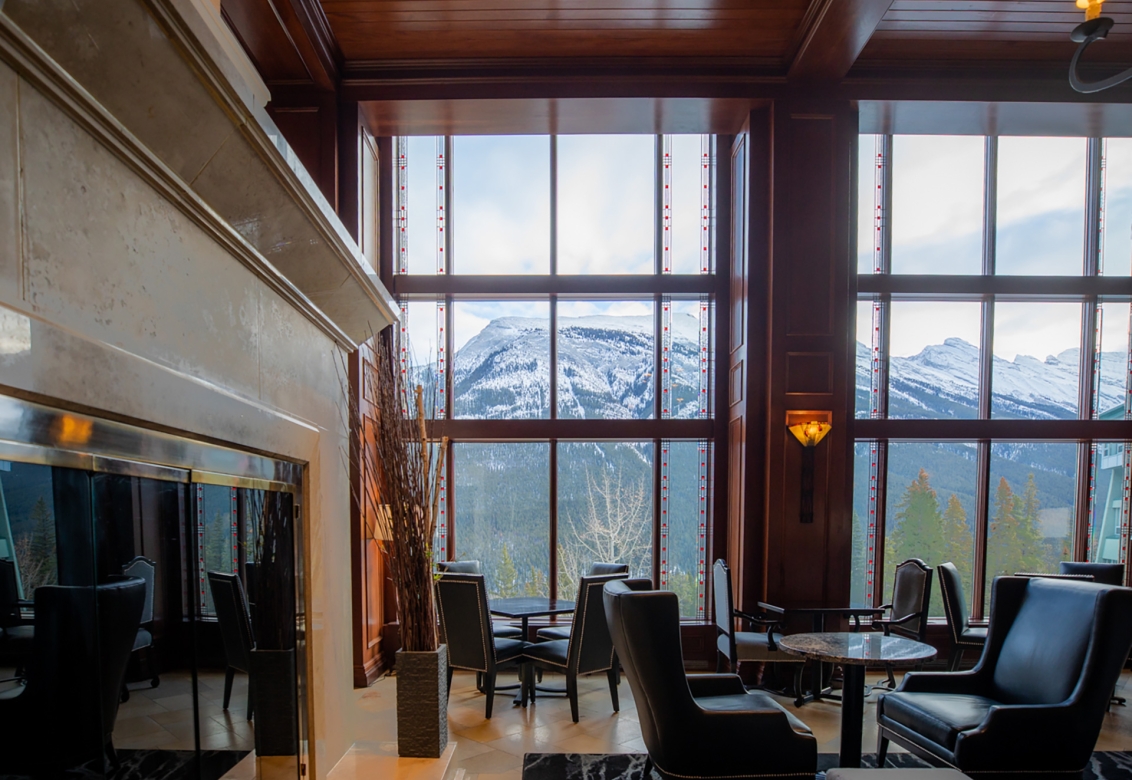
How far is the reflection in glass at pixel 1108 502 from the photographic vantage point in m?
6.71

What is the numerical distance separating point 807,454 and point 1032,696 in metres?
2.42

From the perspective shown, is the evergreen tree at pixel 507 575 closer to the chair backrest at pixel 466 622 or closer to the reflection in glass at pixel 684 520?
the reflection in glass at pixel 684 520

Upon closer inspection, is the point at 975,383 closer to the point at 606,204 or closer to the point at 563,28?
the point at 606,204

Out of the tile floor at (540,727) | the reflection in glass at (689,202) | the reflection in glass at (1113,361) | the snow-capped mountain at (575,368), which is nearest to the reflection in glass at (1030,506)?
the reflection in glass at (1113,361)

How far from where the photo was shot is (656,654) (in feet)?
10.5

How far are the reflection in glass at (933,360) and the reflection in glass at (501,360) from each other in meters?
3.22

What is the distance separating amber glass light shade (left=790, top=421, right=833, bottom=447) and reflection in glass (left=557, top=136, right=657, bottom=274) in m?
2.04

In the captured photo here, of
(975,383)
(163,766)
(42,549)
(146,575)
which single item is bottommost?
(163,766)

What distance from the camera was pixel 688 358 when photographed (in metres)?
6.72

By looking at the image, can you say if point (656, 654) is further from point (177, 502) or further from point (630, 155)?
point (630, 155)

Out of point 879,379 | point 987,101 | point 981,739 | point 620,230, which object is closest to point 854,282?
point 879,379

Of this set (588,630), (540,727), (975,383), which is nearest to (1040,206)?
(975,383)

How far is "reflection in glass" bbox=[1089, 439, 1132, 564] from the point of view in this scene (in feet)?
22.0

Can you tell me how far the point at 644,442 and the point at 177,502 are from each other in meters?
5.15
